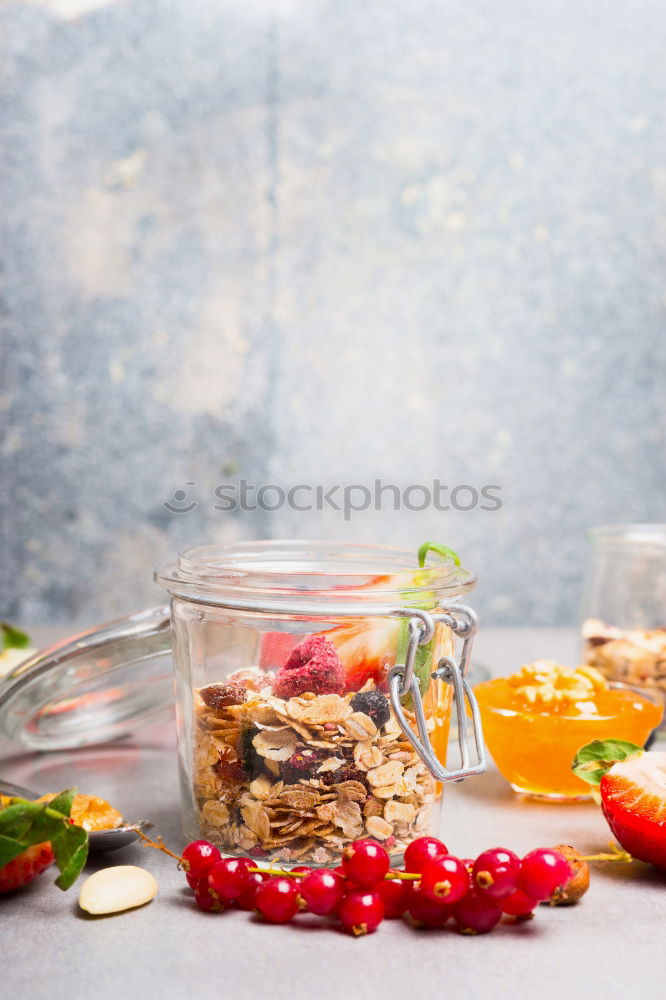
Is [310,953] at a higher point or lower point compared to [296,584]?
lower

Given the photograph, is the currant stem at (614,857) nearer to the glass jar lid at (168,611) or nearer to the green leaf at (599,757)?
the green leaf at (599,757)

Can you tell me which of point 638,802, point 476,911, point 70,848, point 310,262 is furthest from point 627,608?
point 310,262

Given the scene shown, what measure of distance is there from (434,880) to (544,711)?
0.24m

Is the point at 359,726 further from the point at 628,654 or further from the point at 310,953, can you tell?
the point at 628,654

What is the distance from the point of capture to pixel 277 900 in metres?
0.52

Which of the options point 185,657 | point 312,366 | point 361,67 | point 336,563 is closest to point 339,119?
point 361,67

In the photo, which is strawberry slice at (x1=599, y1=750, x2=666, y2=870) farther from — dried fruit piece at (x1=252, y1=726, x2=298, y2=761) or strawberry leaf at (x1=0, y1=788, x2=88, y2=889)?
strawberry leaf at (x1=0, y1=788, x2=88, y2=889)

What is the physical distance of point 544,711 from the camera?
2.39ft

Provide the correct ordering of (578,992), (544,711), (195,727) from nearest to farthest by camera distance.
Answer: (578,992) → (195,727) → (544,711)

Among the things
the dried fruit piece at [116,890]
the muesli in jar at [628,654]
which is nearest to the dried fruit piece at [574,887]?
the dried fruit piece at [116,890]

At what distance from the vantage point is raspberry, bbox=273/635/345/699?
57 cm

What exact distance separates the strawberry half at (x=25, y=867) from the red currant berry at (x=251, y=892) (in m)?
0.11

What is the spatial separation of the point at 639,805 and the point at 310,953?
0.70ft

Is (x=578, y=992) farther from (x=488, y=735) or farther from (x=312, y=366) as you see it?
(x=312, y=366)
